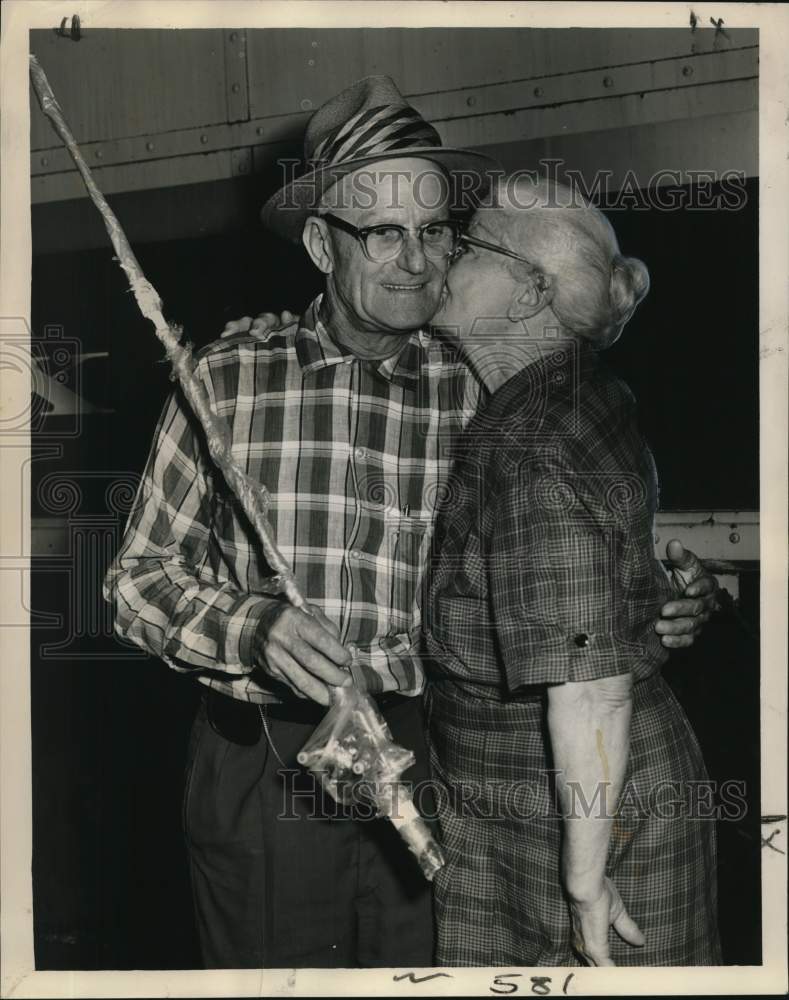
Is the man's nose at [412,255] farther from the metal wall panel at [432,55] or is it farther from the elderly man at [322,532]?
the metal wall panel at [432,55]

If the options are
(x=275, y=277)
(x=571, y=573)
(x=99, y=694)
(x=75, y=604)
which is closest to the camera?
(x=571, y=573)

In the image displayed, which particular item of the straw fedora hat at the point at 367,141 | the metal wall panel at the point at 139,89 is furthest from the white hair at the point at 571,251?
the metal wall panel at the point at 139,89

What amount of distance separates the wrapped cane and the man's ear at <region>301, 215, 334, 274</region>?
333mm

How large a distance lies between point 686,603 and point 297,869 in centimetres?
90

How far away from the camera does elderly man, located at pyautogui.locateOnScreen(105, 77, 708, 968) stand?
180 centimetres

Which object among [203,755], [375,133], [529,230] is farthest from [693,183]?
[203,755]

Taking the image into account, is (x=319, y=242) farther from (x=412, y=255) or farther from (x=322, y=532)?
(x=322, y=532)

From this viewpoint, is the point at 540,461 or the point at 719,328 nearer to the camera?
→ the point at 540,461

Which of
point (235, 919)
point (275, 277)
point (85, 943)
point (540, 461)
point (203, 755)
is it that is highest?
point (275, 277)

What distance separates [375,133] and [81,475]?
146 cm

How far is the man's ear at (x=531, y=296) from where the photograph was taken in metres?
1.76

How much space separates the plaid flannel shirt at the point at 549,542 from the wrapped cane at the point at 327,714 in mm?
215

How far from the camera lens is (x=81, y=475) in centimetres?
281

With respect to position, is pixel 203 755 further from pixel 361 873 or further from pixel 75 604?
pixel 75 604
